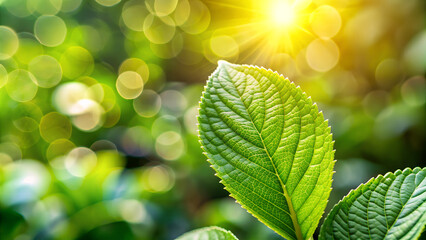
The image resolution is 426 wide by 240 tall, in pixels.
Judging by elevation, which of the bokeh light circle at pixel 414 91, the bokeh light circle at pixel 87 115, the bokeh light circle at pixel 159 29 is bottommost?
the bokeh light circle at pixel 87 115

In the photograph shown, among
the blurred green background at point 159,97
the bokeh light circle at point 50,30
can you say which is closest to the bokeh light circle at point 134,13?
Answer: the blurred green background at point 159,97

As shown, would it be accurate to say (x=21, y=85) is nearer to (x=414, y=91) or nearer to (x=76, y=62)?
(x=76, y=62)

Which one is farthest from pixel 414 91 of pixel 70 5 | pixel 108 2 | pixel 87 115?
pixel 70 5

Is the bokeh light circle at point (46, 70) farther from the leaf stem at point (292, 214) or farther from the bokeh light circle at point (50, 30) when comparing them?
the leaf stem at point (292, 214)

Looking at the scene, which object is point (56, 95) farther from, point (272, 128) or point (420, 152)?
point (272, 128)

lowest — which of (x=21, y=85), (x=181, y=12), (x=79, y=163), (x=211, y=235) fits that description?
(x=211, y=235)

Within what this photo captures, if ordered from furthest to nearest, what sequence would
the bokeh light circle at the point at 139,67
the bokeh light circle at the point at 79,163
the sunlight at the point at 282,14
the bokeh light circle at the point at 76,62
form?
the bokeh light circle at the point at 139,67
the bokeh light circle at the point at 76,62
the sunlight at the point at 282,14
the bokeh light circle at the point at 79,163
